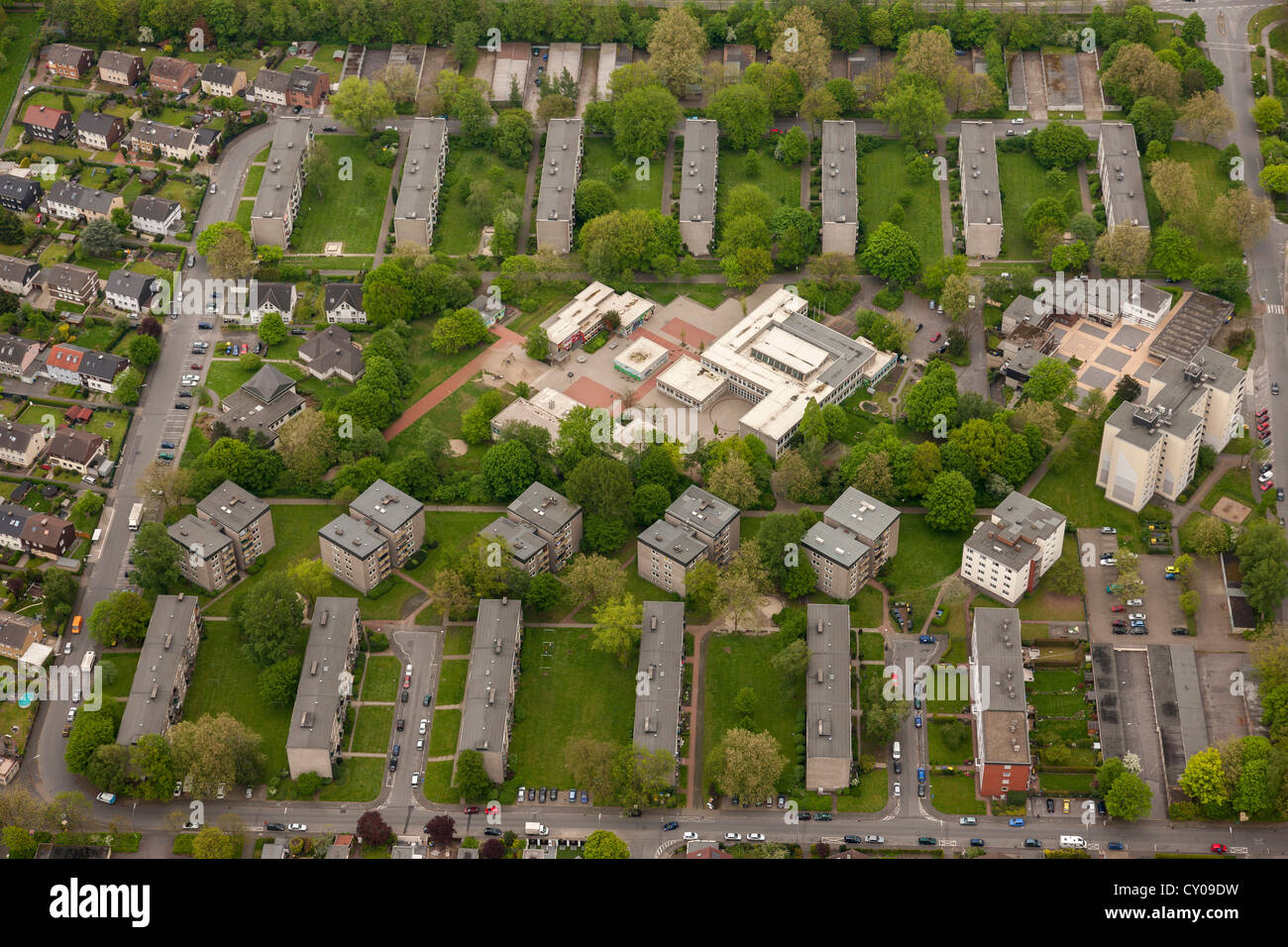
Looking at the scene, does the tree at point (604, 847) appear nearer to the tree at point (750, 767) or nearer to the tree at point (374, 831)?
the tree at point (750, 767)

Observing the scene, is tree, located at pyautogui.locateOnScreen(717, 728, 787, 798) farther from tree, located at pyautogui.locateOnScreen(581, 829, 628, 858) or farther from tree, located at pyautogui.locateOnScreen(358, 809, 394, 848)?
tree, located at pyautogui.locateOnScreen(358, 809, 394, 848)

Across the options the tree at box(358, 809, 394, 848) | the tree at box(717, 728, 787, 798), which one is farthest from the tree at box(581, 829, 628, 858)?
the tree at box(358, 809, 394, 848)

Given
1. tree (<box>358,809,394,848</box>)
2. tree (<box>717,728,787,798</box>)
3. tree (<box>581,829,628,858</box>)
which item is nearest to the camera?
tree (<box>581,829,628,858</box>)

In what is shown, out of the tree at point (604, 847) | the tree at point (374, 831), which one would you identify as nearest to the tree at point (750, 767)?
the tree at point (604, 847)

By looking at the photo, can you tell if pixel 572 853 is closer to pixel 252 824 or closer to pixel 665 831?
pixel 665 831

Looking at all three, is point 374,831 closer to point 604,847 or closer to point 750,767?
point 604,847

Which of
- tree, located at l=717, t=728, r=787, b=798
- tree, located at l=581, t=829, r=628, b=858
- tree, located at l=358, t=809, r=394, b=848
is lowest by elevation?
tree, located at l=358, t=809, r=394, b=848
